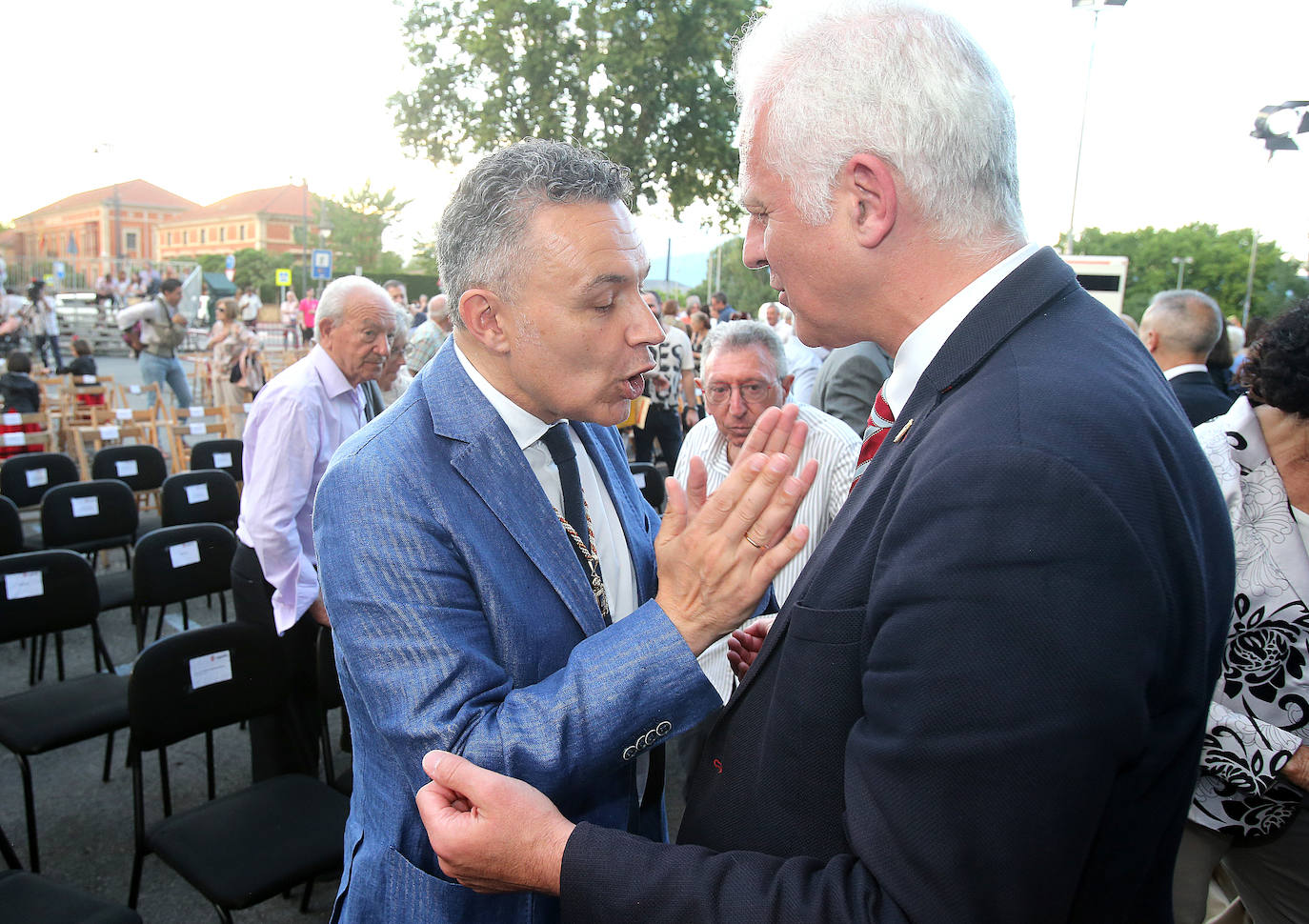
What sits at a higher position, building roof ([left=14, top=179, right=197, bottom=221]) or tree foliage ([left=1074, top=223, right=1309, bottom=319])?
building roof ([left=14, top=179, right=197, bottom=221])

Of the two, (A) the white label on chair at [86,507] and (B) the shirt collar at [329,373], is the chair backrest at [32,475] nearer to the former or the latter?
(A) the white label on chair at [86,507]

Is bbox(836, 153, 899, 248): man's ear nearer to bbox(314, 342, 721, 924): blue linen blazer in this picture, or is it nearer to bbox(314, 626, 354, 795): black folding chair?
bbox(314, 342, 721, 924): blue linen blazer

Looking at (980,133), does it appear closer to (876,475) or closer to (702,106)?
(876,475)

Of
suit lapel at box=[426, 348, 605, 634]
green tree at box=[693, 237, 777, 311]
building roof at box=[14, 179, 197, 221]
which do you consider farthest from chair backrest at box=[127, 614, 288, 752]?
building roof at box=[14, 179, 197, 221]

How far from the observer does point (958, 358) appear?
2.99 feet

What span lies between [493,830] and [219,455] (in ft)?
21.0

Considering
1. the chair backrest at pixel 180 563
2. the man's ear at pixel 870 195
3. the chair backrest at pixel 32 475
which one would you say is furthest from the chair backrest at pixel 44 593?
the man's ear at pixel 870 195

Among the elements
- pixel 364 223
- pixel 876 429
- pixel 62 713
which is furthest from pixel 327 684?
pixel 364 223

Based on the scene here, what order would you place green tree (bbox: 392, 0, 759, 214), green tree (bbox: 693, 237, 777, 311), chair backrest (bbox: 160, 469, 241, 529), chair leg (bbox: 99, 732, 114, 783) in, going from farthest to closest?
1. green tree (bbox: 693, 237, 777, 311)
2. green tree (bbox: 392, 0, 759, 214)
3. chair backrest (bbox: 160, 469, 241, 529)
4. chair leg (bbox: 99, 732, 114, 783)

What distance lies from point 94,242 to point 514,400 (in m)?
85.1

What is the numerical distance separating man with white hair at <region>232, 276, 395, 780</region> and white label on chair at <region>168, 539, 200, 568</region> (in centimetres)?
93

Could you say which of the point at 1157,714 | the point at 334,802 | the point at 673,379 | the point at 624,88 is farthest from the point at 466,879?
the point at 624,88

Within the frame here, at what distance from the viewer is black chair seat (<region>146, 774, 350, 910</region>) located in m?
2.34

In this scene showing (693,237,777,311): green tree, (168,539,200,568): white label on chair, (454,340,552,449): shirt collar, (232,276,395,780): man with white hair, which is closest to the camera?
(454,340,552,449): shirt collar
